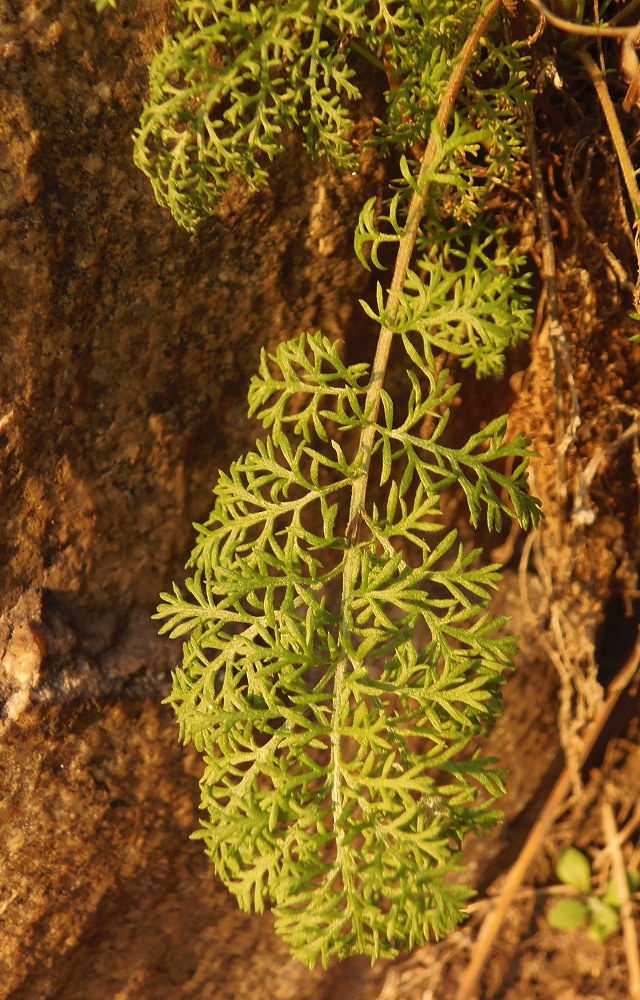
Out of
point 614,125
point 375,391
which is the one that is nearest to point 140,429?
point 375,391

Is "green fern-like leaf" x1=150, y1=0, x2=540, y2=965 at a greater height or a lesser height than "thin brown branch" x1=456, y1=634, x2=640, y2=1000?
greater

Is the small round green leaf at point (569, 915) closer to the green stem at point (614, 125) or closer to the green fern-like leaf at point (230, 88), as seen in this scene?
the green stem at point (614, 125)

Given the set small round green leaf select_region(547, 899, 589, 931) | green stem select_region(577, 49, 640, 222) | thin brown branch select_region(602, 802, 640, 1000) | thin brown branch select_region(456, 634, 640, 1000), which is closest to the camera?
green stem select_region(577, 49, 640, 222)

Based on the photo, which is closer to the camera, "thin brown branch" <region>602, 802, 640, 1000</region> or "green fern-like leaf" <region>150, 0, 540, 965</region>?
"green fern-like leaf" <region>150, 0, 540, 965</region>

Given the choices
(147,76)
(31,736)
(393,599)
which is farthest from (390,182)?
(31,736)

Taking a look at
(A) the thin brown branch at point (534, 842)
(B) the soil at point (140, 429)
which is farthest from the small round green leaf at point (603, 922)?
(B) the soil at point (140, 429)

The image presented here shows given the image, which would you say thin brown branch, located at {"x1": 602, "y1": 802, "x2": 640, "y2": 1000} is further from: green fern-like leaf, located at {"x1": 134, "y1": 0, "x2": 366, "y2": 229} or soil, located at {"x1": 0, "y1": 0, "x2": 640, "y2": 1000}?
green fern-like leaf, located at {"x1": 134, "y1": 0, "x2": 366, "y2": 229}

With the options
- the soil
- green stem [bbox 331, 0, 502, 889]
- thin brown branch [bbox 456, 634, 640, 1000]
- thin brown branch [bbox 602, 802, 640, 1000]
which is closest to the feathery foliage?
green stem [bbox 331, 0, 502, 889]

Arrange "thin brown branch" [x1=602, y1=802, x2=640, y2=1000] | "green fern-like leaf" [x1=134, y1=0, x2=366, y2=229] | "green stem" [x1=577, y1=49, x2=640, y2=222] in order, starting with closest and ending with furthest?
Result: "green fern-like leaf" [x1=134, y1=0, x2=366, y2=229], "green stem" [x1=577, y1=49, x2=640, y2=222], "thin brown branch" [x1=602, y1=802, x2=640, y2=1000]
